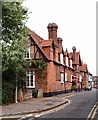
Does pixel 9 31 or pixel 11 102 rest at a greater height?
pixel 9 31

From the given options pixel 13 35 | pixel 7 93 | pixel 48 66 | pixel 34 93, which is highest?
pixel 13 35

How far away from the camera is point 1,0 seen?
2427 cm

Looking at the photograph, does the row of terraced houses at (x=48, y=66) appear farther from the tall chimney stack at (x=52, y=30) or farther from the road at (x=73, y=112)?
the road at (x=73, y=112)

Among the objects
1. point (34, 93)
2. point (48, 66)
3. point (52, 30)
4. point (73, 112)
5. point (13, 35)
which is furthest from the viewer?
point (52, 30)

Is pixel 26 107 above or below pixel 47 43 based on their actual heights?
below

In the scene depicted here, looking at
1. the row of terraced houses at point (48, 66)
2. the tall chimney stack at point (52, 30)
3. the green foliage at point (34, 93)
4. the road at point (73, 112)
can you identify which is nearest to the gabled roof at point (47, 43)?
the row of terraced houses at point (48, 66)


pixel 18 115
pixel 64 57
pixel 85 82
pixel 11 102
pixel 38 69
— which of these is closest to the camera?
pixel 18 115

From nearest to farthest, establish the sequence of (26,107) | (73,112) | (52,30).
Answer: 1. (73,112)
2. (26,107)
3. (52,30)

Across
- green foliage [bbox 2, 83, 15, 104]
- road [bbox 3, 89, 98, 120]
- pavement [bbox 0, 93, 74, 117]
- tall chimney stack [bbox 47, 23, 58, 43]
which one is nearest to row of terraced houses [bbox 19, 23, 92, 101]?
tall chimney stack [bbox 47, 23, 58, 43]

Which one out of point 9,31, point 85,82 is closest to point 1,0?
point 9,31

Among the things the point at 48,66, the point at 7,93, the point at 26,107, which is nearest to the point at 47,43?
the point at 48,66

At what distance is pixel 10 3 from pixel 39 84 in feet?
60.0

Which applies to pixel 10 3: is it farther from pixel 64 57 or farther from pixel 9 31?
pixel 64 57

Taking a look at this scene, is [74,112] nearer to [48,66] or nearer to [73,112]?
[73,112]
